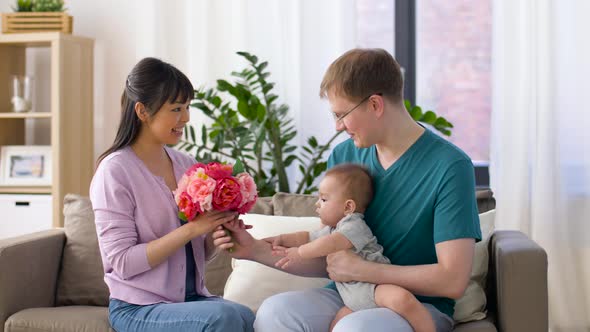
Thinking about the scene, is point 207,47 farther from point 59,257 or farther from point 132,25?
point 59,257

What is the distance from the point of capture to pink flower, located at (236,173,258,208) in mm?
2213

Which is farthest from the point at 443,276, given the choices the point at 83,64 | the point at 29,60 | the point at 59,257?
the point at 29,60

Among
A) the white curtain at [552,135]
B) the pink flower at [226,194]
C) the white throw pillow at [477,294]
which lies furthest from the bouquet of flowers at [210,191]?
the white curtain at [552,135]

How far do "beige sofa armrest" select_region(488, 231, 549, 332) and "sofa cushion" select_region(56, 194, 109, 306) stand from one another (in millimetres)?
1430

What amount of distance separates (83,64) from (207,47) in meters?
0.71

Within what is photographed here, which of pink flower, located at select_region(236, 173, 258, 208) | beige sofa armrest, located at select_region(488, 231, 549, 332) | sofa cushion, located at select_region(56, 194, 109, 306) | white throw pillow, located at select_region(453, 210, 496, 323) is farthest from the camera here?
sofa cushion, located at select_region(56, 194, 109, 306)

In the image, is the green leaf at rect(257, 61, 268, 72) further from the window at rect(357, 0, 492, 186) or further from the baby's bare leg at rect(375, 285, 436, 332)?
the baby's bare leg at rect(375, 285, 436, 332)

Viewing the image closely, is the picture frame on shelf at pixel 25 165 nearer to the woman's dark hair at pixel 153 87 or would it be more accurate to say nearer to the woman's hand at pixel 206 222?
the woman's dark hair at pixel 153 87

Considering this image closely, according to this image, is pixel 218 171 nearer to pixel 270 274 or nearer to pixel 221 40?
pixel 270 274

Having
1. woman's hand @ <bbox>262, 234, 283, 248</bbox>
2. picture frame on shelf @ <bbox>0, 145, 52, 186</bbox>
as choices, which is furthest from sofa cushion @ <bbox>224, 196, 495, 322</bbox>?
picture frame on shelf @ <bbox>0, 145, 52, 186</bbox>

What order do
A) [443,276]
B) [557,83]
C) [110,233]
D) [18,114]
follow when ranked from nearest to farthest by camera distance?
[443,276]
[110,233]
[557,83]
[18,114]

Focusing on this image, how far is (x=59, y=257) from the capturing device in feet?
9.85

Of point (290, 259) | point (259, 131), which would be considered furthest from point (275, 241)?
point (259, 131)

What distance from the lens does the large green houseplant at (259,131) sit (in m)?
3.79
